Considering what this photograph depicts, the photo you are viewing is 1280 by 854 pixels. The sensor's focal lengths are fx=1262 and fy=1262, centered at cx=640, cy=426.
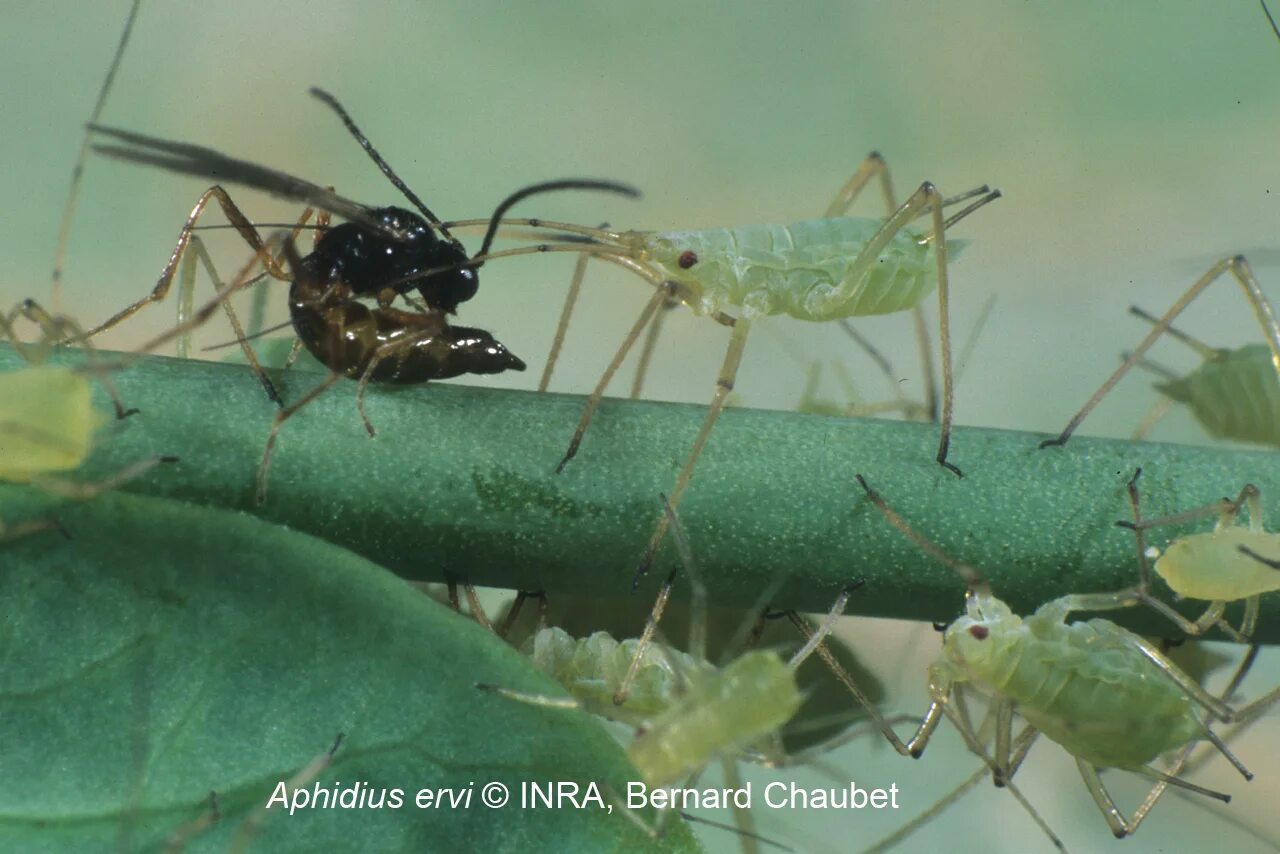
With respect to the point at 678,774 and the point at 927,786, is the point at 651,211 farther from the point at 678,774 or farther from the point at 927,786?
the point at 678,774

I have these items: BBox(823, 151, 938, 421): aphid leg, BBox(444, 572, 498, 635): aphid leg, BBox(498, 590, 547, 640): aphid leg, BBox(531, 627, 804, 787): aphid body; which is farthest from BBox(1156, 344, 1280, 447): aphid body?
BBox(444, 572, 498, 635): aphid leg

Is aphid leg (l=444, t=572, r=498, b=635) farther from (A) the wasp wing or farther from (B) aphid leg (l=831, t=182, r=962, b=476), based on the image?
(B) aphid leg (l=831, t=182, r=962, b=476)

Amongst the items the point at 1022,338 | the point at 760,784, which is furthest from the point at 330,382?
the point at 1022,338

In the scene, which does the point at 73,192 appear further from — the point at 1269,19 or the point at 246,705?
the point at 1269,19

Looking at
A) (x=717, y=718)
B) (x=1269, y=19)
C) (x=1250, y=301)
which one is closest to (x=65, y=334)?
(x=717, y=718)

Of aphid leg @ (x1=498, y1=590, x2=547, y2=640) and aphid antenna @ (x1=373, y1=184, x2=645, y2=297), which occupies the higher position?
aphid antenna @ (x1=373, y1=184, x2=645, y2=297)

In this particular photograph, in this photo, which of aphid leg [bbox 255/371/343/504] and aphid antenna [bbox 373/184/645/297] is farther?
aphid antenna [bbox 373/184/645/297]
